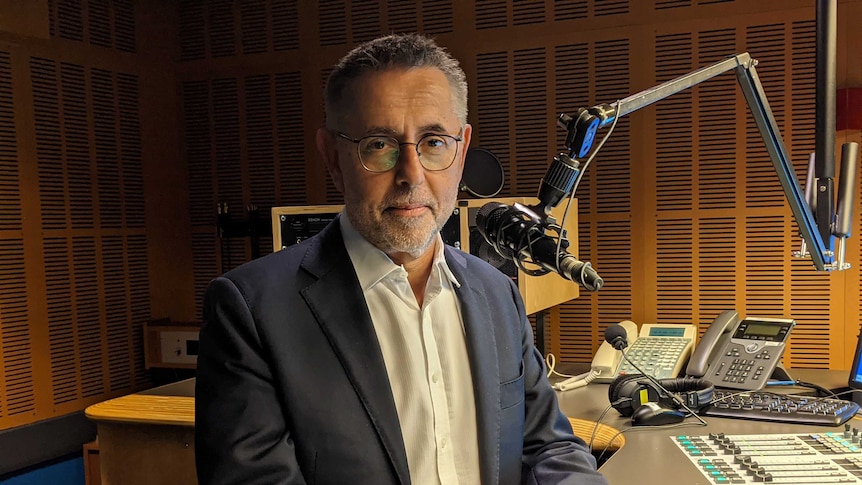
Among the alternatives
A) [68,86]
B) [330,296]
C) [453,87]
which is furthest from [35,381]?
[453,87]

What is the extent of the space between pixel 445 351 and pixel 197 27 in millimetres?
2785

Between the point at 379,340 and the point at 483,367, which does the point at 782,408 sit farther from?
the point at 379,340

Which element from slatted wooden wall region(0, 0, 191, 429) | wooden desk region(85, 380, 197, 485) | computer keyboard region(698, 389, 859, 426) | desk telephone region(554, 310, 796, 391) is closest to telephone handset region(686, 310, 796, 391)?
desk telephone region(554, 310, 796, 391)

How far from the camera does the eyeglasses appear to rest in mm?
1202

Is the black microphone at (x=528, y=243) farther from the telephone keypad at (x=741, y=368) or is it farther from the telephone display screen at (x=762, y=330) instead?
the telephone display screen at (x=762, y=330)

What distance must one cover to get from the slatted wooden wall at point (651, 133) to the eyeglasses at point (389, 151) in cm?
177

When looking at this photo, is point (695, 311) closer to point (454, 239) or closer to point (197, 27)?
point (454, 239)

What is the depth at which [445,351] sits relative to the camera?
1331 mm

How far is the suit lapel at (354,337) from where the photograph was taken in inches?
45.6

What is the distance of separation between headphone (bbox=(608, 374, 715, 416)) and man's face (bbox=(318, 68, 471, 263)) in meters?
1.02

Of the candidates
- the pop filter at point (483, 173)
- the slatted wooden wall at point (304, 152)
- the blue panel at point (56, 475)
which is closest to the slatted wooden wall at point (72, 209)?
the slatted wooden wall at point (304, 152)

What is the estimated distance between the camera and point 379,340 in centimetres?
127

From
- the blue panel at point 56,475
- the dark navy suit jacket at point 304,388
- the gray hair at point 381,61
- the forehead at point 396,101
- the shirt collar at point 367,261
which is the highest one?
the gray hair at point 381,61

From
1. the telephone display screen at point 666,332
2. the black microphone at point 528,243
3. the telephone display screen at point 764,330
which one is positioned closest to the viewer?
the black microphone at point 528,243
